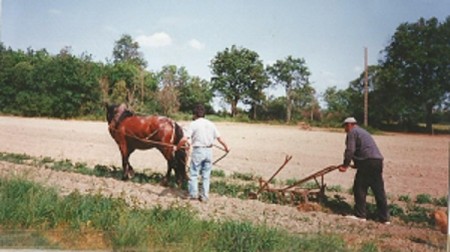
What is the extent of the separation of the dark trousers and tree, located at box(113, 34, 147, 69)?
3.82 metres

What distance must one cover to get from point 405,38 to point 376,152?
1.79m

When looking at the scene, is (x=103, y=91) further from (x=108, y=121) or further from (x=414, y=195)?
(x=414, y=195)

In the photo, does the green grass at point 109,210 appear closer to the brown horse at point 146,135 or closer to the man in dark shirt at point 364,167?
Result: the man in dark shirt at point 364,167

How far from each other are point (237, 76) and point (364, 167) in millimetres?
2453

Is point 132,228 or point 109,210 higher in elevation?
point 109,210

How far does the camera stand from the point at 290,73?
6.92m

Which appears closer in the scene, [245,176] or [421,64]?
[421,64]

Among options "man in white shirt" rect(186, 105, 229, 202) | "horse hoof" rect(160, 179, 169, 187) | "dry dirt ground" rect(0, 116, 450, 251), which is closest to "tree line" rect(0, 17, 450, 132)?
"dry dirt ground" rect(0, 116, 450, 251)

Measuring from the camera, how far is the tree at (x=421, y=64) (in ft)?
20.2

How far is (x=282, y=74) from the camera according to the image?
7039 millimetres

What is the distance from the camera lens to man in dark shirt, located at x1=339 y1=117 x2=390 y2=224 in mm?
6051

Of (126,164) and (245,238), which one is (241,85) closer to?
(126,164)

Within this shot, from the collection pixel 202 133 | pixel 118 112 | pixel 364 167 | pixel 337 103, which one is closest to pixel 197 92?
pixel 202 133

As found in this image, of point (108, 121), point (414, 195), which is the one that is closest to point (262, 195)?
point (414, 195)
